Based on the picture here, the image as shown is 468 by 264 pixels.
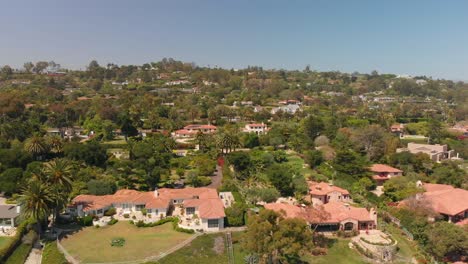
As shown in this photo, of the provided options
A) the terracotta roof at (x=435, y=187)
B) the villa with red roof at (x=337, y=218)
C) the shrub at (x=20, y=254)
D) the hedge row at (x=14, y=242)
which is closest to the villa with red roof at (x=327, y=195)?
the villa with red roof at (x=337, y=218)

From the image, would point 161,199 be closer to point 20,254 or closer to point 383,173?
Answer: point 20,254

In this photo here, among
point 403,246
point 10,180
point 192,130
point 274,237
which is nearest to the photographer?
point 274,237

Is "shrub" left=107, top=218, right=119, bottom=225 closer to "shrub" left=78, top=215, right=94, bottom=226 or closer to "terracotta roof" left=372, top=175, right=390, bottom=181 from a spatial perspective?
"shrub" left=78, top=215, right=94, bottom=226

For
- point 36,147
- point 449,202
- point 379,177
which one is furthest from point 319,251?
point 36,147

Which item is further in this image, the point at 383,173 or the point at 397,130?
the point at 397,130

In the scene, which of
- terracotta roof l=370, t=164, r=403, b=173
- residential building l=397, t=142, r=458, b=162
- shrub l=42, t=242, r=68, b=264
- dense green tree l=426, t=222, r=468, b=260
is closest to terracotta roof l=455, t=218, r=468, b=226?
dense green tree l=426, t=222, r=468, b=260

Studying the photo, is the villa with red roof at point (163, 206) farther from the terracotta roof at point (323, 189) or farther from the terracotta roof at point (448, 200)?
the terracotta roof at point (448, 200)
